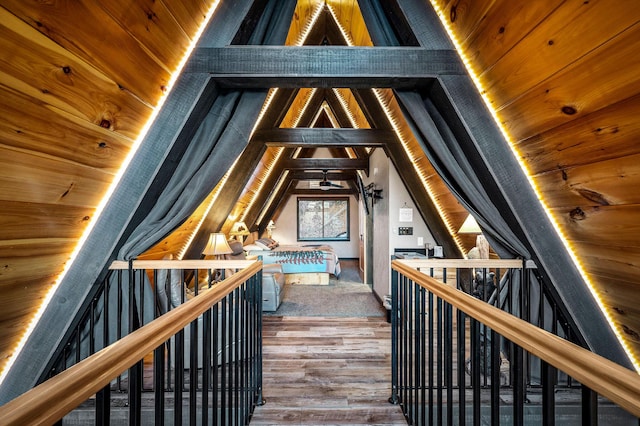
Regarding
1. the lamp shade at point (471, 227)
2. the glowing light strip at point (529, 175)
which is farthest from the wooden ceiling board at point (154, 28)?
the lamp shade at point (471, 227)

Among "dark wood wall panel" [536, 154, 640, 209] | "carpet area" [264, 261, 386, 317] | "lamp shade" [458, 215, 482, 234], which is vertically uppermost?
"dark wood wall panel" [536, 154, 640, 209]

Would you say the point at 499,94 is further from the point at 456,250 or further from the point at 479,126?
the point at 456,250

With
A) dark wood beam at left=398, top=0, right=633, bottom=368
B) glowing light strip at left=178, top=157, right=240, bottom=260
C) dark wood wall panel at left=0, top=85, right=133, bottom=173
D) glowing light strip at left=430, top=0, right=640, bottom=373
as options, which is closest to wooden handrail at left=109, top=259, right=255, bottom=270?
dark wood wall panel at left=0, top=85, right=133, bottom=173

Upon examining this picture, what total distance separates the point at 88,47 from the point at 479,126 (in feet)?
6.48

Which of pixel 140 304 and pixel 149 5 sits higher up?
pixel 149 5

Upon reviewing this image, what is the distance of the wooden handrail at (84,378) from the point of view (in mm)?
470

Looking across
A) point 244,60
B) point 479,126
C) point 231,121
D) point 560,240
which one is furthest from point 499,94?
point 231,121

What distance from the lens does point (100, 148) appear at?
1.44m

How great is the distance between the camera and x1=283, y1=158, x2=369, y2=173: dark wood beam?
215 inches

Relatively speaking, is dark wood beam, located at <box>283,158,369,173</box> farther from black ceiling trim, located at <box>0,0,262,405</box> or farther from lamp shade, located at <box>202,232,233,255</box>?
black ceiling trim, located at <box>0,0,262,405</box>

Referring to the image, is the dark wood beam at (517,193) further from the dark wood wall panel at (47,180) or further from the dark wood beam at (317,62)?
the dark wood wall panel at (47,180)

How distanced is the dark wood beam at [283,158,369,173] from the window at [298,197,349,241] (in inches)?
126

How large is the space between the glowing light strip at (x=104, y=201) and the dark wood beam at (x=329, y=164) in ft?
12.6

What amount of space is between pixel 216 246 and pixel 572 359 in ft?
10.7
